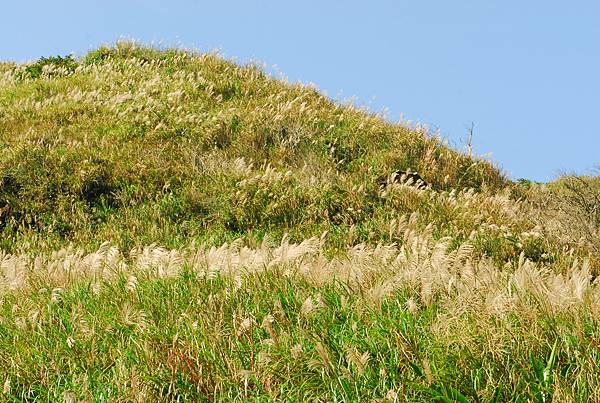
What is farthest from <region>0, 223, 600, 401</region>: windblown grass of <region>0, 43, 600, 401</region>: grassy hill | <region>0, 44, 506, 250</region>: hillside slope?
<region>0, 44, 506, 250</region>: hillside slope

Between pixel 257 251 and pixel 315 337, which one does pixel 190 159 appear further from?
pixel 315 337

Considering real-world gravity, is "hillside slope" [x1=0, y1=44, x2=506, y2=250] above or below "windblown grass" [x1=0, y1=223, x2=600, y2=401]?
above

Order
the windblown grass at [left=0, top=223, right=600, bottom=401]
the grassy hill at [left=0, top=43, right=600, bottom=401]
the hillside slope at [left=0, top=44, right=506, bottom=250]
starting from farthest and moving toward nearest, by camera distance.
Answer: the hillside slope at [left=0, top=44, right=506, bottom=250] → the grassy hill at [left=0, top=43, right=600, bottom=401] → the windblown grass at [left=0, top=223, right=600, bottom=401]

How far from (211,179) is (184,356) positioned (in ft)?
25.1

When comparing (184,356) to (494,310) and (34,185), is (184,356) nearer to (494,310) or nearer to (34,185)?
(494,310)

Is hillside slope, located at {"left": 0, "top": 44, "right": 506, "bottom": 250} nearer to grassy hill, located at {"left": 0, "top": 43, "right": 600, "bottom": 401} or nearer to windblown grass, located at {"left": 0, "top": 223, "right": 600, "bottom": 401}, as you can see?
grassy hill, located at {"left": 0, "top": 43, "right": 600, "bottom": 401}

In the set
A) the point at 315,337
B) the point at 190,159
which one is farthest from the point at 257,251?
the point at 190,159

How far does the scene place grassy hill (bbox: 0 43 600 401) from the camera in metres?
2.99

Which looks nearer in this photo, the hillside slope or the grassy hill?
Answer: the grassy hill

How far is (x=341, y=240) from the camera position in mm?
8859

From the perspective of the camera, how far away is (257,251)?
5.93 metres

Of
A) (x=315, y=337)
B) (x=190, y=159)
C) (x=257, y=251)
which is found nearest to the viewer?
(x=315, y=337)

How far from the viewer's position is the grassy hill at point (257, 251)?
9.82 feet

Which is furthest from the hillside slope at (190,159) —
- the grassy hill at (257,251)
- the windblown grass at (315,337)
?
the windblown grass at (315,337)
